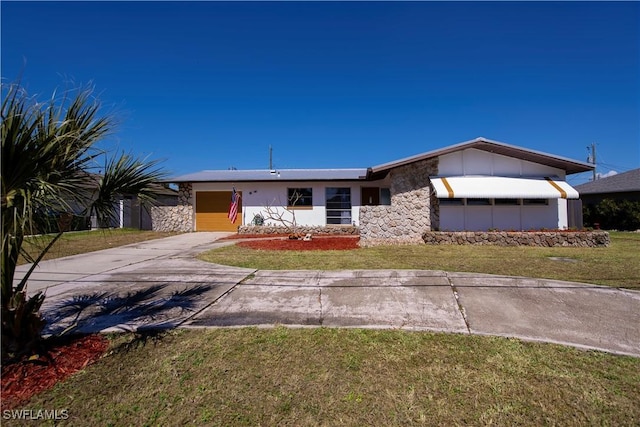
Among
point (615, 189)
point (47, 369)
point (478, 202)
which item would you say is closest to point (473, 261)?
point (478, 202)

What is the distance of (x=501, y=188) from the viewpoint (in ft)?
46.9

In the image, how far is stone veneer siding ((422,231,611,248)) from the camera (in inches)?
520

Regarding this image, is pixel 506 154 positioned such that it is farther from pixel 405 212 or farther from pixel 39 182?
pixel 39 182

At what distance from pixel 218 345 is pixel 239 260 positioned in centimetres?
602

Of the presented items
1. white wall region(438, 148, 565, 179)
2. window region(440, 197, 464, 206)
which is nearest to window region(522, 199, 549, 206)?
white wall region(438, 148, 565, 179)

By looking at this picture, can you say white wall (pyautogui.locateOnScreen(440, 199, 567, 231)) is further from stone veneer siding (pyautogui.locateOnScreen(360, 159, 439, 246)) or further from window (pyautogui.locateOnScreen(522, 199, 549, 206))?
stone veneer siding (pyautogui.locateOnScreen(360, 159, 439, 246))

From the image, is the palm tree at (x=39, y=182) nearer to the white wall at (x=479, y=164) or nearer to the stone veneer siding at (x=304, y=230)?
the white wall at (x=479, y=164)

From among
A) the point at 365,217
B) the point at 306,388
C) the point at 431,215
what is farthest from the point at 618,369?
the point at 431,215

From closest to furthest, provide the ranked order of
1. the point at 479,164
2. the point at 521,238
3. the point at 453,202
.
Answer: the point at 521,238 → the point at 453,202 → the point at 479,164

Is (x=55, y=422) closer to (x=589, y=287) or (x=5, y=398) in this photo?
(x=5, y=398)

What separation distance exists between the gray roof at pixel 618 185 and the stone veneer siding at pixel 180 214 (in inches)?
1155

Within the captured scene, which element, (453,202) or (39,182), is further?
(453,202)

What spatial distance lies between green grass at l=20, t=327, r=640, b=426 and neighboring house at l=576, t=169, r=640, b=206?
24880mm

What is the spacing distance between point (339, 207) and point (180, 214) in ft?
35.1
